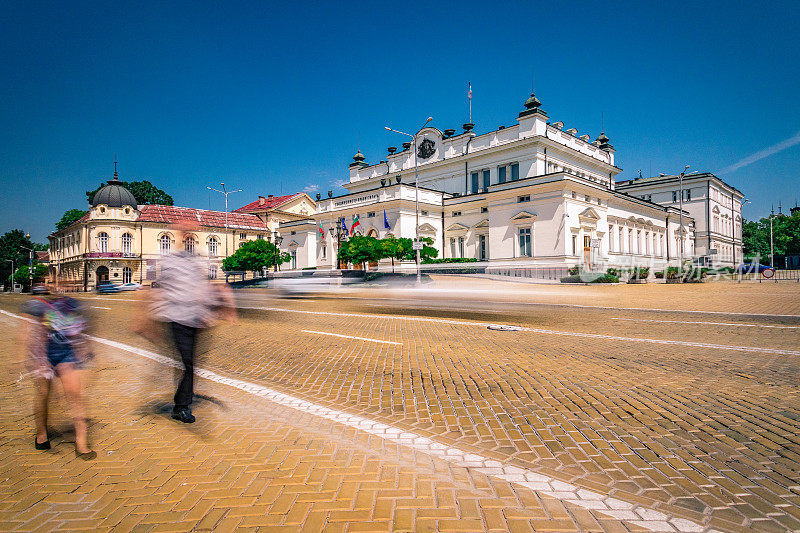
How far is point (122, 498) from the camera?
120 inches

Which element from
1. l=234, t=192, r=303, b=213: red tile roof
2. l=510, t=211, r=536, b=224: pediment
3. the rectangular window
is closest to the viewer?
l=510, t=211, r=536, b=224: pediment

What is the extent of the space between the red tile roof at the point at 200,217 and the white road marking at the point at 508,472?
197 ft

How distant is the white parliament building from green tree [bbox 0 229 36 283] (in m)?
66.9

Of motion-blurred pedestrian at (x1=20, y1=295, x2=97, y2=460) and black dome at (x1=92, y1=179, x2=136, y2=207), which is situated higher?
black dome at (x1=92, y1=179, x2=136, y2=207)

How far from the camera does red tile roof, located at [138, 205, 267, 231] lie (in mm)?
60031

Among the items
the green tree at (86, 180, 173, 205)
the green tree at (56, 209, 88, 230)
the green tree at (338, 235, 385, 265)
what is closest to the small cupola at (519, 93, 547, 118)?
the green tree at (338, 235, 385, 265)

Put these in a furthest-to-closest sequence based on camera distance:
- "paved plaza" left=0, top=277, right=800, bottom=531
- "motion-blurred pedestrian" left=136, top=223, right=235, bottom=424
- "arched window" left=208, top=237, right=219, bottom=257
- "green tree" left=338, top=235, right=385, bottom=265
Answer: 1. "arched window" left=208, top=237, right=219, bottom=257
2. "green tree" left=338, top=235, right=385, bottom=265
3. "motion-blurred pedestrian" left=136, top=223, right=235, bottom=424
4. "paved plaza" left=0, top=277, right=800, bottom=531

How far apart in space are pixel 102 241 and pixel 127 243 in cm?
302

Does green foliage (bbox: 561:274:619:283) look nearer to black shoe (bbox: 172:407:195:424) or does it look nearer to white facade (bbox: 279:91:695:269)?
white facade (bbox: 279:91:695:269)

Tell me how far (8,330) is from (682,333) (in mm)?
20492

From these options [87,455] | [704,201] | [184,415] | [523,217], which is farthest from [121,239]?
[704,201]

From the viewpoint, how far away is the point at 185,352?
4508mm

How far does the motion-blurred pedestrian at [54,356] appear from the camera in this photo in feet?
12.6

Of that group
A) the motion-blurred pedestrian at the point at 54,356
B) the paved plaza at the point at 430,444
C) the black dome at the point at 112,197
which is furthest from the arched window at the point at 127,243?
the motion-blurred pedestrian at the point at 54,356
